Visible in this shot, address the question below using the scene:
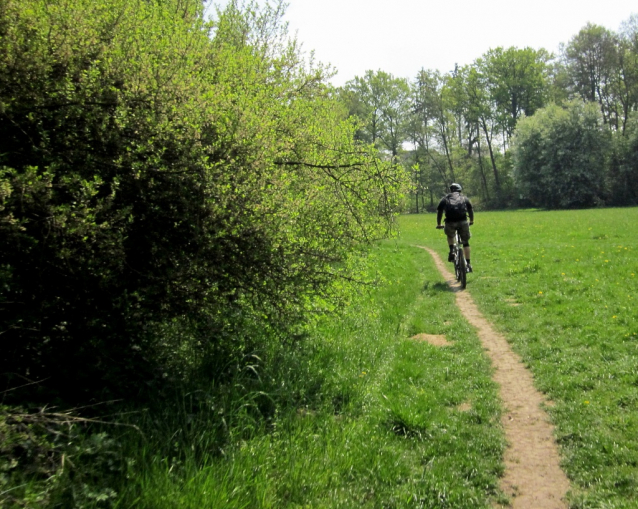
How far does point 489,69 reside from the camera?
222 feet

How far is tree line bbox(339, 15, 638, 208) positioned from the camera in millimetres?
51938

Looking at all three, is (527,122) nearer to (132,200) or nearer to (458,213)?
(458,213)

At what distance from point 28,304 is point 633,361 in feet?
20.7

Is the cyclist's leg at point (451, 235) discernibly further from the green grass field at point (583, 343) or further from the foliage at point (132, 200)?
the foliage at point (132, 200)

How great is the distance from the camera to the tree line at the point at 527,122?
51.9 m

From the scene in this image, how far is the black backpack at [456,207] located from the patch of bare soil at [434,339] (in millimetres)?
4753

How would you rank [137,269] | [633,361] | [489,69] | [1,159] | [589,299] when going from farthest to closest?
[489,69] → [589,299] → [633,361] → [137,269] → [1,159]

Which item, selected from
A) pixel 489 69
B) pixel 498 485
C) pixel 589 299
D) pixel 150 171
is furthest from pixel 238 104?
pixel 489 69

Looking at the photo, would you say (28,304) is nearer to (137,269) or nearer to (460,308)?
(137,269)

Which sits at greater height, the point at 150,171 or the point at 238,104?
the point at 238,104

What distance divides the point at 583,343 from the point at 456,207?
18.4 ft

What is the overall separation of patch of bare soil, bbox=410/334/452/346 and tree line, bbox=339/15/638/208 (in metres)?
36.9

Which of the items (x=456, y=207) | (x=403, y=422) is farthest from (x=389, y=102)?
(x=403, y=422)

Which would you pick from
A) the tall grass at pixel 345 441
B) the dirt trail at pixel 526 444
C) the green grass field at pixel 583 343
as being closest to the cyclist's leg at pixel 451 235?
the green grass field at pixel 583 343
